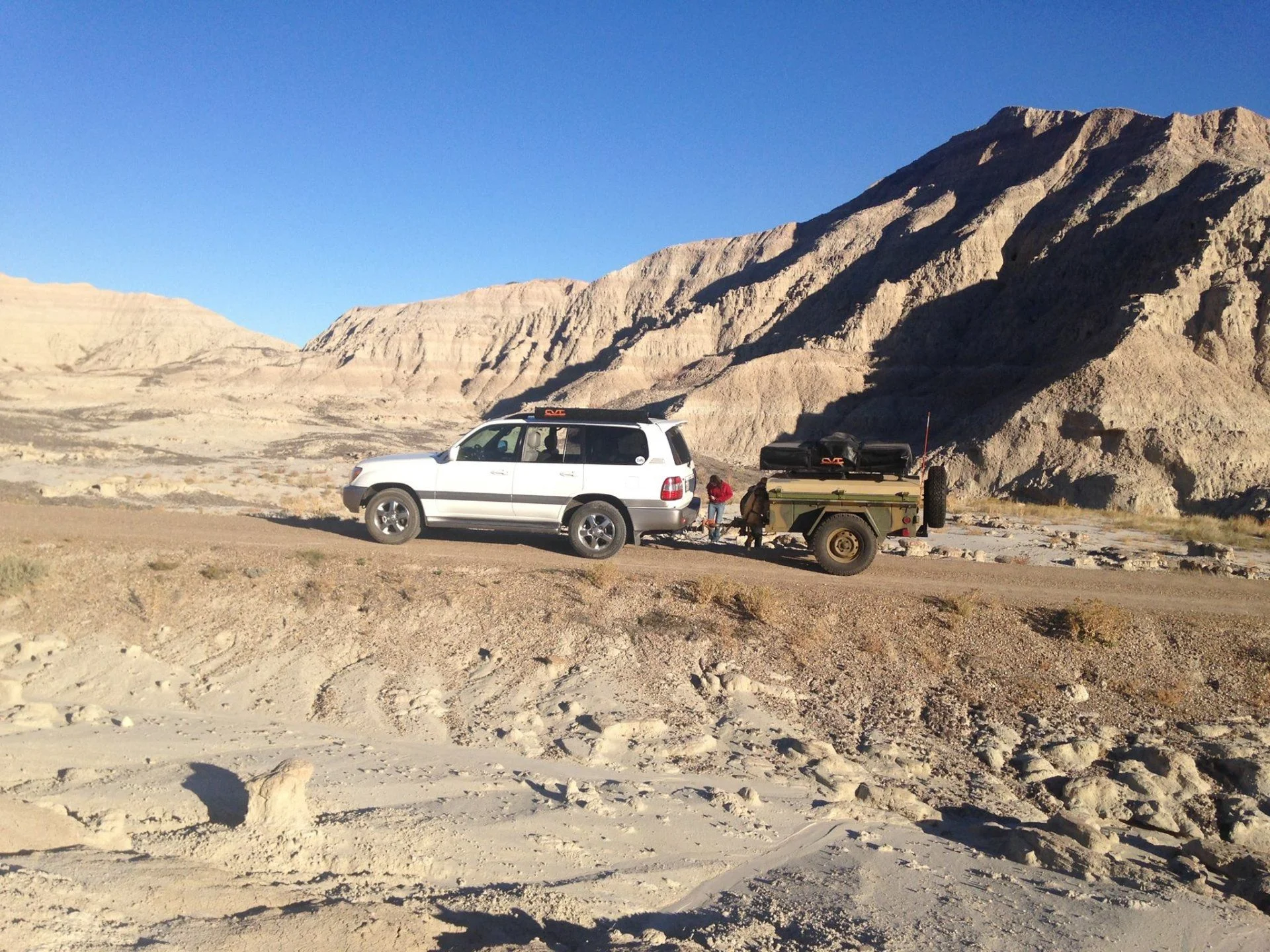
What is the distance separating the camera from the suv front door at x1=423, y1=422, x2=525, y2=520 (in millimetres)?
11578

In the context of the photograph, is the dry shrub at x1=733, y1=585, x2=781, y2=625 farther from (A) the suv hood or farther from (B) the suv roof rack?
(A) the suv hood

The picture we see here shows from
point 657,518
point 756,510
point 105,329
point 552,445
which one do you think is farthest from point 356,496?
point 105,329

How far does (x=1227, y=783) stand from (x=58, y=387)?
79.0 metres

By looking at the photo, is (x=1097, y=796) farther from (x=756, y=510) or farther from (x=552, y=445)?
(x=552, y=445)

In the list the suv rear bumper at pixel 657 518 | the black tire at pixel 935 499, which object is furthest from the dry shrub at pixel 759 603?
the black tire at pixel 935 499

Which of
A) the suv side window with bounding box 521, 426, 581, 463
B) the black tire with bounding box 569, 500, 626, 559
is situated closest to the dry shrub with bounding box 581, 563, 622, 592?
the black tire with bounding box 569, 500, 626, 559

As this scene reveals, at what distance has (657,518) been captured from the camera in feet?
37.4

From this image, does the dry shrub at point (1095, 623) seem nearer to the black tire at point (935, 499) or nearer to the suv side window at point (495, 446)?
the black tire at point (935, 499)

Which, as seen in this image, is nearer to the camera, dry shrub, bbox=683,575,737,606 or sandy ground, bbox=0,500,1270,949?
sandy ground, bbox=0,500,1270,949

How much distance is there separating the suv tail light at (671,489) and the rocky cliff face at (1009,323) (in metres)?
24.8

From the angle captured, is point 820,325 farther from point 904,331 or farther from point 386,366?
point 386,366

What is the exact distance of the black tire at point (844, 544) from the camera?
11445mm

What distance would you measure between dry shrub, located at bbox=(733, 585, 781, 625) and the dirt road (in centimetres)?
67

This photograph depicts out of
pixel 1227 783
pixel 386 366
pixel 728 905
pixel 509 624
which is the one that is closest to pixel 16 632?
pixel 509 624
